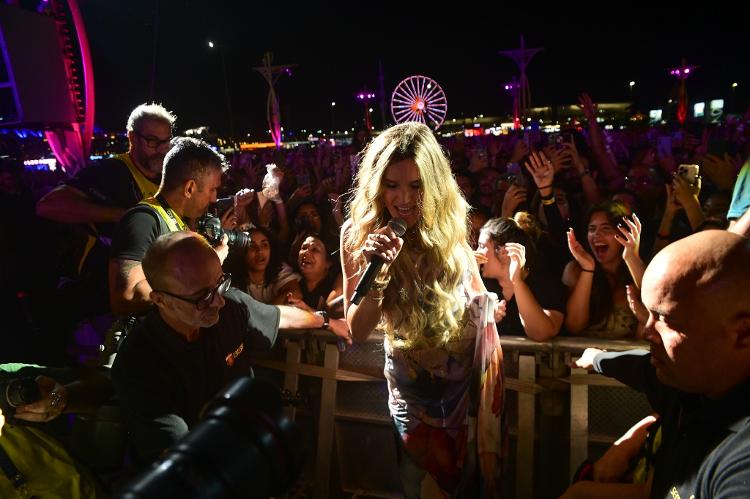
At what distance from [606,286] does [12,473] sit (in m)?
3.40

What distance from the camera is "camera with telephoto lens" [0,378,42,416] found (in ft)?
7.11

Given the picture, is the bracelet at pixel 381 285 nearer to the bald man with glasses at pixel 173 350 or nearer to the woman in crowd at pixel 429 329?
the woman in crowd at pixel 429 329

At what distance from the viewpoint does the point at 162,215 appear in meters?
2.79

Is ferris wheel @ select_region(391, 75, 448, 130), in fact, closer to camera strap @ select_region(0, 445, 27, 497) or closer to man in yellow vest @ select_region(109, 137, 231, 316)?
man in yellow vest @ select_region(109, 137, 231, 316)

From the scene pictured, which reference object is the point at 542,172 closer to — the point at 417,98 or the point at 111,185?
the point at 111,185

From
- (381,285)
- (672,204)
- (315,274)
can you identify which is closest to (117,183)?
(315,274)

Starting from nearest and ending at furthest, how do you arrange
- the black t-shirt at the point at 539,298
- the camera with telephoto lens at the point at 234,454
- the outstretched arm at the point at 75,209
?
the camera with telephoto lens at the point at 234,454, the black t-shirt at the point at 539,298, the outstretched arm at the point at 75,209

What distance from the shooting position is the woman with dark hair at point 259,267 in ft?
13.6

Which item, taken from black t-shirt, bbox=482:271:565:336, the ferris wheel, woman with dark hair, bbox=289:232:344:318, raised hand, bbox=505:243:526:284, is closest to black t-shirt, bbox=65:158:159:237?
woman with dark hair, bbox=289:232:344:318

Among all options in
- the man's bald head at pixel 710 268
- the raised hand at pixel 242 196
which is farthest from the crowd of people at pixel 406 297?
the raised hand at pixel 242 196

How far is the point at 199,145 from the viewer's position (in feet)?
9.71

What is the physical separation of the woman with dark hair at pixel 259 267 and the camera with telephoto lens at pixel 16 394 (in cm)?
197

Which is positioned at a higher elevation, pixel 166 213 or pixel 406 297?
pixel 166 213

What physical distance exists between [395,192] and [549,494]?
204 cm
